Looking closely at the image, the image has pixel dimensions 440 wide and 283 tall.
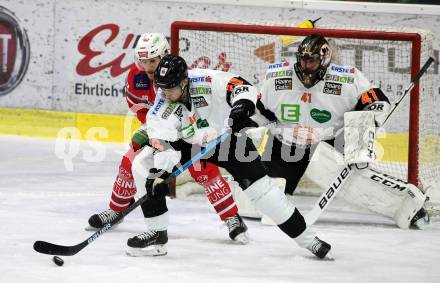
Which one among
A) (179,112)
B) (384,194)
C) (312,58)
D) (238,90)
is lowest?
(384,194)

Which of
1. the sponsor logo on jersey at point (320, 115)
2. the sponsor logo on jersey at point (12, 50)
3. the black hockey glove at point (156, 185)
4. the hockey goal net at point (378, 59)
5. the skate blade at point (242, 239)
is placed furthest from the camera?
the sponsor logo on jersey at point (12, 50)

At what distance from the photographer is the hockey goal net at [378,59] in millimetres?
5258

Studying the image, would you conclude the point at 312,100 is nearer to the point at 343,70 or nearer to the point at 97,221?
the point at 343,70

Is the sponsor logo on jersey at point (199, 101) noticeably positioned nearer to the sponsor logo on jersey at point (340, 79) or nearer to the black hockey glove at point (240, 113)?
the black hockey glove at point (240, 113)

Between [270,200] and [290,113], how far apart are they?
1084 millimetres

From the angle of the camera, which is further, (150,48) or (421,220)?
(421,220)

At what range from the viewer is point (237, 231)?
172 inches

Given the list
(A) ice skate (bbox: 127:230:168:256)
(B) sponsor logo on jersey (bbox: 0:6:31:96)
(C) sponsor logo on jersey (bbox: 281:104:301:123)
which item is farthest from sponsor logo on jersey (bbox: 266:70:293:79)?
(B) sponsor logo on jersey (bbox: 0:6:31:96)

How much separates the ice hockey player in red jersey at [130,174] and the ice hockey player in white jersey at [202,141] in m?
0.37

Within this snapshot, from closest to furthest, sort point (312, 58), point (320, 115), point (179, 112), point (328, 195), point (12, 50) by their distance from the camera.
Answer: point (179, 112) < point (328, 195) < point (312, 58) < point (320, 115) < point (12, 50)

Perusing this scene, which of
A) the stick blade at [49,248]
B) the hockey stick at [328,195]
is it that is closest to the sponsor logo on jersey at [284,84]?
the hockey stick at [328,195]

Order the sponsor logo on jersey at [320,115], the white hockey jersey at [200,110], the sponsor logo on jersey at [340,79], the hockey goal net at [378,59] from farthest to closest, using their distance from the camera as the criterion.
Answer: the hockey goal net at [378,59], the sponsor logo on jersey at [320,115], the sponsor logo on jersey at [340,79], the white hockey jersey at [200,110]

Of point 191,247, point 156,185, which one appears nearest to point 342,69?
point 191,247

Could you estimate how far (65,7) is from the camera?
754 cm
